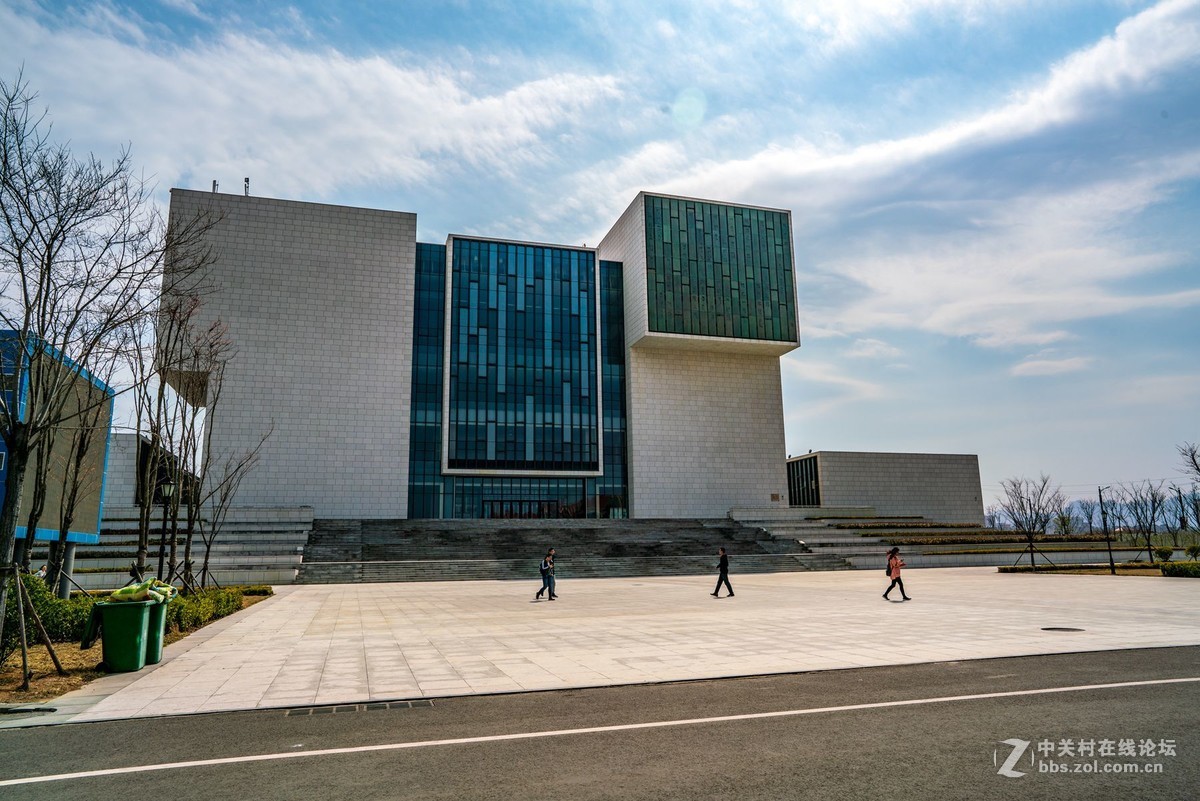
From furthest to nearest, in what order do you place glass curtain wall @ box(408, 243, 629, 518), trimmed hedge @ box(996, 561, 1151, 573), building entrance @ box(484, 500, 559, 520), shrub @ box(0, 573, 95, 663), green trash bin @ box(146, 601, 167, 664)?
building entrance @ box(484, 500, 559, 520) < glass curtain wall @ box(408, 243, 629, 518) < trimmed hedge @ box(996, 561, 1151, 573) < shrub @ box(0, 573, 95, 663) < green trash bin @ box(146, 601, 167, 664)

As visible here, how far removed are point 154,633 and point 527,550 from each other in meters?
26.4

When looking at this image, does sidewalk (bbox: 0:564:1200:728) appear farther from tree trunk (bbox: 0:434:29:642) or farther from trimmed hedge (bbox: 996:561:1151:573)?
trimmed hedge (bbox: 996:561:1151:573)

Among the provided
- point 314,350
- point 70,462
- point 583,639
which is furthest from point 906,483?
point 70,462

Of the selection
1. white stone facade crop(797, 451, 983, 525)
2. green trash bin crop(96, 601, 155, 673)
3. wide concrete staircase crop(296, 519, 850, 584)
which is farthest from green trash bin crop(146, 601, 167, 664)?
white stone facade crop(797, 451, 983, 525)

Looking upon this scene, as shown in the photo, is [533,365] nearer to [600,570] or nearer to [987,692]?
[600,570]

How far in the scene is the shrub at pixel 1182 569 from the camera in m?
24.7

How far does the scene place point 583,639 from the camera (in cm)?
1258

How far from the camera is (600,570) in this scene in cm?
3275

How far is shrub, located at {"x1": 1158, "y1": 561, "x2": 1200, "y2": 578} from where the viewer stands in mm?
24703

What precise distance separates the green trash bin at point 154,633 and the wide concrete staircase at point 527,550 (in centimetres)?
1899

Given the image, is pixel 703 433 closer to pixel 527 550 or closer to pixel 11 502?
pixel 527 550

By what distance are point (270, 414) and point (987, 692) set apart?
44582 millimetres

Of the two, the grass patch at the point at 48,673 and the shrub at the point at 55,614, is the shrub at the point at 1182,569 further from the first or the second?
the shrub at the point at 55,614

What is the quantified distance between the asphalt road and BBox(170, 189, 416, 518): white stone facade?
130ft
